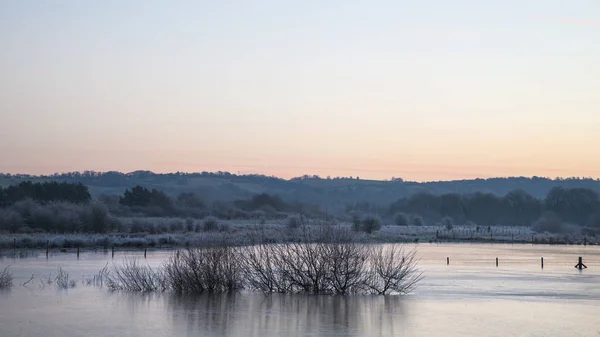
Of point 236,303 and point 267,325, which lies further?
point 236,303

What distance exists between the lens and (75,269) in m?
42.4

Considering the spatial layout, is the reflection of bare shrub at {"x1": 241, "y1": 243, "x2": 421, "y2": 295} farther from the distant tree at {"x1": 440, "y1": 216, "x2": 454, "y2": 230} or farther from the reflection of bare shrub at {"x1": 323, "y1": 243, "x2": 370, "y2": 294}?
the distant tree at {"x1": 440, "y1": 216, "x2": 454, "y2": 230}

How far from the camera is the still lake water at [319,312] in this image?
22.0 meters

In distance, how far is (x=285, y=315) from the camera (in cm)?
2527

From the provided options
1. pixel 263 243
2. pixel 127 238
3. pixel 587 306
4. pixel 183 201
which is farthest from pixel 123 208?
pixel 587 306

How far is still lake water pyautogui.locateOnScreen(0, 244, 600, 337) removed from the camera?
22031 mm

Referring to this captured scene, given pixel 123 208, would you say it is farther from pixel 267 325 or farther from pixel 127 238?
pixel 267 325

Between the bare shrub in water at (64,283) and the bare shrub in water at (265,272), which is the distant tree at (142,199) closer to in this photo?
the bare shrub in water at (64,283)

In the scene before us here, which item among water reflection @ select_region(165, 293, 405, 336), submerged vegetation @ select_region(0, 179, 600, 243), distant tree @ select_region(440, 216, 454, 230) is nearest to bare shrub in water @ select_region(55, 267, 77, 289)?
water reflection @ select_region(165, 293, 405, 336)

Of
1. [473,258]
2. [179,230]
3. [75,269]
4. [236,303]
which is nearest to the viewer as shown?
[236,303]

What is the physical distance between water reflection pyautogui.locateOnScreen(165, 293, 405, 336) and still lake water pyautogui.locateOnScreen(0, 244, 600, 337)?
0.03 metres

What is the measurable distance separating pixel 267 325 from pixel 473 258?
36158mm

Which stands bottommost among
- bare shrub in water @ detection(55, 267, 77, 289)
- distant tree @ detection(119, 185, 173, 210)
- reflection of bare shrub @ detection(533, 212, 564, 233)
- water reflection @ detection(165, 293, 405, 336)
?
water reflection @ detection(165, 293, 405, 336)

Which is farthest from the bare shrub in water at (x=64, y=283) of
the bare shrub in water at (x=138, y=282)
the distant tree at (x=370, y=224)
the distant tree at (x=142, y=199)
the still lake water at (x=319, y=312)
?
the distant tree at (x=142, y=199)
